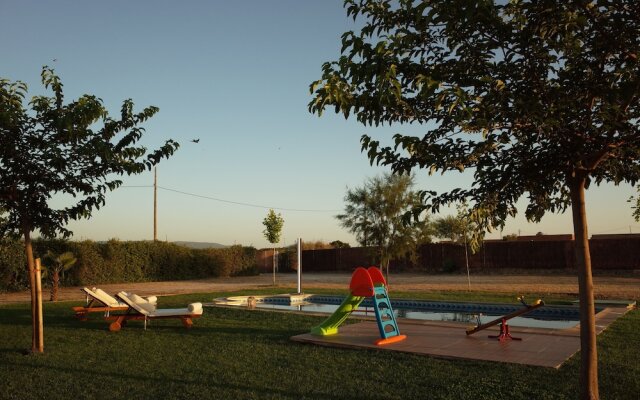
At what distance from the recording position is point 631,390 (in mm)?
5508

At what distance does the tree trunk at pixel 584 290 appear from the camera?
4473mm

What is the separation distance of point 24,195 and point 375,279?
5922 millimetres

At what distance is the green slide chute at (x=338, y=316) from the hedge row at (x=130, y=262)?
1612cm

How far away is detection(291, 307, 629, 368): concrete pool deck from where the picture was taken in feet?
23.7

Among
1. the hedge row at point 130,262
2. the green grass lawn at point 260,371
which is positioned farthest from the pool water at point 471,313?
the hedge row at point 130,262

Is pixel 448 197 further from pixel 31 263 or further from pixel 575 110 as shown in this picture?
pixel 31 263

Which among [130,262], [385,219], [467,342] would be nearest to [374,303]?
[467,342]

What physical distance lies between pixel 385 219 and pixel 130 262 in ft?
49.0

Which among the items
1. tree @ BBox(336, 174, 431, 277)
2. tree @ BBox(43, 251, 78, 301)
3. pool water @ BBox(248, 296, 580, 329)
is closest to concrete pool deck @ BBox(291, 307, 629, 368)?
pool water @ BBox(248, 296, 580, 329)

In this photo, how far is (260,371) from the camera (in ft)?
22.0

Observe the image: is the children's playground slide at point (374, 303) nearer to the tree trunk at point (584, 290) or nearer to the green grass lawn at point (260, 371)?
the green grass lawn at point (260, 371)

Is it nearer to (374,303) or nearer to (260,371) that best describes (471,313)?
(374,303)

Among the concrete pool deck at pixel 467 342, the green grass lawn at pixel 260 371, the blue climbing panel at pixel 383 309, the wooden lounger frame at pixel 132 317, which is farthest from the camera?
the wooden lounger frame at pixel 132 317

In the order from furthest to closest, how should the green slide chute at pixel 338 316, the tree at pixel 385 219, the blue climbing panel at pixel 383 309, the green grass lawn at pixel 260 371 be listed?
the tree at pixel 385 219 < the green slide chute at pixel 338 316 < the blue climbing panel at pixel 383 309 < the green grass lawn at pixel 260 371
